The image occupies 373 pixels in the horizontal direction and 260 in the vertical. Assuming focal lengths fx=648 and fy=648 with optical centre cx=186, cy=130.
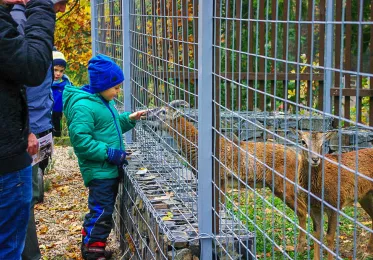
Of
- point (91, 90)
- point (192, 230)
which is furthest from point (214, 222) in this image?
point (91, 90)

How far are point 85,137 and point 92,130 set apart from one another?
17 cm

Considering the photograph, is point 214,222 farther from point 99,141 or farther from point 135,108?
point 135,108

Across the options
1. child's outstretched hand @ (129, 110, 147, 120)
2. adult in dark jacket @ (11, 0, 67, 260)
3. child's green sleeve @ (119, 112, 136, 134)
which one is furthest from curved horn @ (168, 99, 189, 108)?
child's green sleeve @ (119, 112, 136, 134)

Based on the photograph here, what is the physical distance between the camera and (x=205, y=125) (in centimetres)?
367

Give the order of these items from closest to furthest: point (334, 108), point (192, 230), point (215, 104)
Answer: point (215, 104), point (192, 230), point (334, 108)

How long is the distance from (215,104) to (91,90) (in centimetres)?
218

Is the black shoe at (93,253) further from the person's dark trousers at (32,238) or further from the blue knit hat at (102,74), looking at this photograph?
the blue knit hat at (102,74)

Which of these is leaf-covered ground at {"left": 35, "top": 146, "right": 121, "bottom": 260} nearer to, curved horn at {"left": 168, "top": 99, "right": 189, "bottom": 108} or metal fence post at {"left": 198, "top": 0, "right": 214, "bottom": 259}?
curved horn at {"left": 168, "top": 99, "right": 189, "bottom": 108}

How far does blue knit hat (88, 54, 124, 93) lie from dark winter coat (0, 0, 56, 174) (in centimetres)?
208

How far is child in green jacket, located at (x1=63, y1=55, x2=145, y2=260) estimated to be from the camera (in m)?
5.36

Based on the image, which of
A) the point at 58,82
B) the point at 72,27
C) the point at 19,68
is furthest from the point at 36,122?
the point at 72,27

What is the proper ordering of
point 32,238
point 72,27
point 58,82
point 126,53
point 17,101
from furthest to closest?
point 72,27, point 58,82, point 126,53, point 32,238, point 17,101

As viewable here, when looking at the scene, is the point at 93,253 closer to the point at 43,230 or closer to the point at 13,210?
the point at 43,230

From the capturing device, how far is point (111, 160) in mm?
5387
